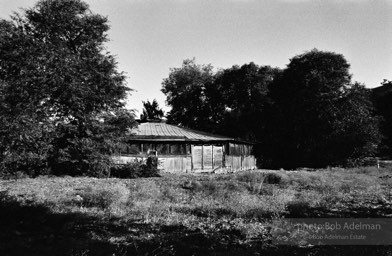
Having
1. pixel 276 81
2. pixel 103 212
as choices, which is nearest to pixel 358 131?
pixel 276 81

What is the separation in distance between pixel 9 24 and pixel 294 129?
→ 27.4m

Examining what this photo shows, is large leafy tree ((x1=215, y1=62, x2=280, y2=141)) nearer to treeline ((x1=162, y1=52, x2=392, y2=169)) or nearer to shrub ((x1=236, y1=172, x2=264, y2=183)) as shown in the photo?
treeline ((x1=162, y1=52, x2=392, y2=169))

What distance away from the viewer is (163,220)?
7.44 m

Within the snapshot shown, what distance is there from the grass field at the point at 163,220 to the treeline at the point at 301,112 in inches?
673

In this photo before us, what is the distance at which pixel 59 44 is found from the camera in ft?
62.7

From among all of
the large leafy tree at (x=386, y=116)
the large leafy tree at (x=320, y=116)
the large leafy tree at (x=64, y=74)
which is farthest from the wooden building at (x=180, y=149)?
the large leafy tree at (x=386, y=116)

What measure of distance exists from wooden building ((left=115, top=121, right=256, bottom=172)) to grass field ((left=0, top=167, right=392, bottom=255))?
1230cm

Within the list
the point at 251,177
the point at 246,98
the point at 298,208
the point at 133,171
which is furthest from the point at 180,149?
the point at 246,98

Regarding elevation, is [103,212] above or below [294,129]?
below

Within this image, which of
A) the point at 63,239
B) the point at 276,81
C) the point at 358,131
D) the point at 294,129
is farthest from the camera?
the point at 276,81

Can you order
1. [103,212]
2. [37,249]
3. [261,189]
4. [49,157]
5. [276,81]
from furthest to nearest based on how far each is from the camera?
[276,81]
[49,157]
[261,189]
[103,212]
[37,249]

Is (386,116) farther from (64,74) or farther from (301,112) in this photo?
(64,74)

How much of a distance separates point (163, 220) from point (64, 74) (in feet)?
48.0

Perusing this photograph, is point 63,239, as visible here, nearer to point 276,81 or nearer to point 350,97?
point 350,97
